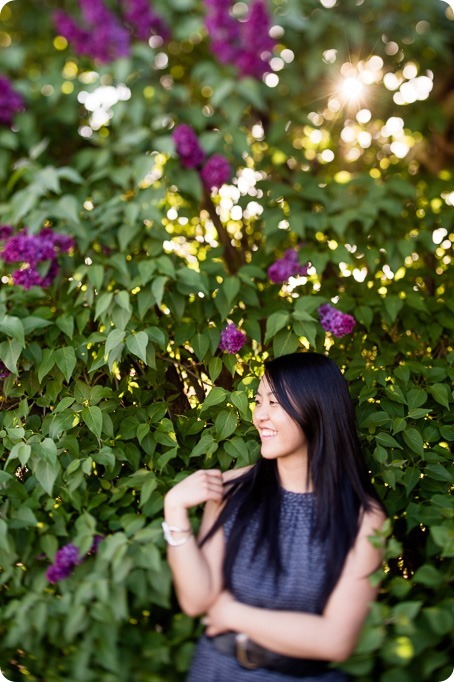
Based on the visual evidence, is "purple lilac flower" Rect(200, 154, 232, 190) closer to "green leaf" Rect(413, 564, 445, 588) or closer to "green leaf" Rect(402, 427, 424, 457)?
"green leaf" Rect(402, 427, 424, 457)

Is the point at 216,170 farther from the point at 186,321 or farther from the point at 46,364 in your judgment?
the point at 46,364

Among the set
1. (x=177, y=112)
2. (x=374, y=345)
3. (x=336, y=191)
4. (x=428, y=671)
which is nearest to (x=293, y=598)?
(x=428, y=671)

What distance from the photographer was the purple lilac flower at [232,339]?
215cm

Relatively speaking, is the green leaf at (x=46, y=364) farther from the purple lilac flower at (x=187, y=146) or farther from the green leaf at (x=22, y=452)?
the purple lilac flower at (x=187, y=146)

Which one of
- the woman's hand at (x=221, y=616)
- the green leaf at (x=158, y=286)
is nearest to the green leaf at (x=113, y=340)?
the green leaf at (x=158, y=286)

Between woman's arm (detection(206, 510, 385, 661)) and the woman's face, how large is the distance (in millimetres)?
283

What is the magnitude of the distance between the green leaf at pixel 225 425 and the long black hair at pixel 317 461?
0.20m

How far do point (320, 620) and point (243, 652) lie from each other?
0.61 ft

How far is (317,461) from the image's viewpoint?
176 cm

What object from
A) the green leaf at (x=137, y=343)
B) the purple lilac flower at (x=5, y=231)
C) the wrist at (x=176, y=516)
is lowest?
the wrist at (x=176, y=516)

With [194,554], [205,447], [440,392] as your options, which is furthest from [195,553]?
[440,392]

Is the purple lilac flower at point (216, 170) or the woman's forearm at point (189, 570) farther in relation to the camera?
the purple lilac flower at point (216, 170)

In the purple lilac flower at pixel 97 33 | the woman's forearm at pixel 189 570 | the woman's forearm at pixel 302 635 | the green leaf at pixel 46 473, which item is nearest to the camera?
the woman's forearm at pixel 302 635

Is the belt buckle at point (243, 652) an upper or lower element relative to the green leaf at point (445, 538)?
upper
